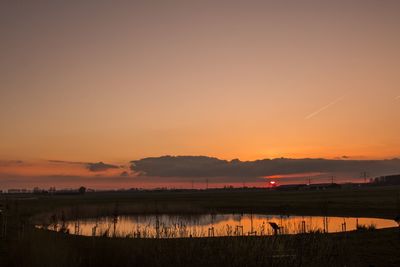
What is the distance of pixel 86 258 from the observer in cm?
1474

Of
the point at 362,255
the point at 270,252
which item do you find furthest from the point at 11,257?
the point at 362,255

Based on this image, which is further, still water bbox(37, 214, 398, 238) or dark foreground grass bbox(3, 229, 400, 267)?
still water bbox(37, 214, 398, 238)

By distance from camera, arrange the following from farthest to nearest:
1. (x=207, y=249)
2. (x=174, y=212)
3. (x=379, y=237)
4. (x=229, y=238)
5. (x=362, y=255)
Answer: (x=174, y=212) < (x=379, y=237) < (x=362, y=255) < (x=229, y=238) < (x=207, y=249)

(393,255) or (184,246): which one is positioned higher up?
(184,246)

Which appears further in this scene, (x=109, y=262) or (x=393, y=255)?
(x=393, y=255)

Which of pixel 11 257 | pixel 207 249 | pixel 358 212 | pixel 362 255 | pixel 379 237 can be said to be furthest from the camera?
pixel 358 212

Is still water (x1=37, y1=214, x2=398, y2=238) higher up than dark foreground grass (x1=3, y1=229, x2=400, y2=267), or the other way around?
dark foreground grass (x1=3, y1=229, x2=400, y2=267)

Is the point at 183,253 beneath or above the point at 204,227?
above

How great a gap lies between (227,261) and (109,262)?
15.0ft

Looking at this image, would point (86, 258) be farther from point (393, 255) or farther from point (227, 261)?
point (393, 255)

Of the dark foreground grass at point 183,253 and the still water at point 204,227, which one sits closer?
the dark foreground grass at point 183,253

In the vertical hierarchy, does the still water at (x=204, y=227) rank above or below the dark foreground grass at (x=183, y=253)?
below

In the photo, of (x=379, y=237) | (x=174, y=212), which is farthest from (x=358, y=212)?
(x=379, y=237)

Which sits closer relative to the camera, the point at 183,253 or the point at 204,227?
the point at 183,253
